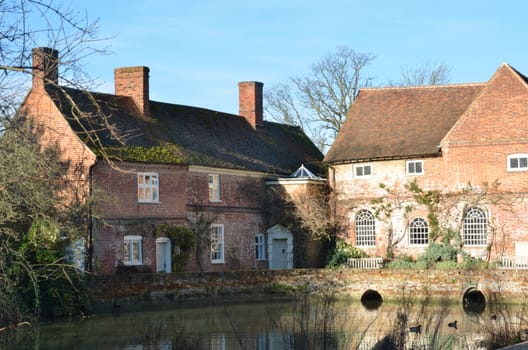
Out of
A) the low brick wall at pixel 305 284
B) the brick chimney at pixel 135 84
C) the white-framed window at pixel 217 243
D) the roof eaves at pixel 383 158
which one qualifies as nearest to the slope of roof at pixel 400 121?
the roof eaves at pixel 383 158

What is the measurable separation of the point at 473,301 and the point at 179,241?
12.2 metres

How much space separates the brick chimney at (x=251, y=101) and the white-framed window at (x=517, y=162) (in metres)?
14.5

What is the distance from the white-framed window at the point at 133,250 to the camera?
111 ft

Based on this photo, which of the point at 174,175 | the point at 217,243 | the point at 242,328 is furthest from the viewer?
the point at 217,243

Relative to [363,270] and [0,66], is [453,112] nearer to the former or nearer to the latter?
[363,270]

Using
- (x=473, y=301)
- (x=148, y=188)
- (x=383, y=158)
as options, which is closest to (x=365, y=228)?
(x=383, y=158)

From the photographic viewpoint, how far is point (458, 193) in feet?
120

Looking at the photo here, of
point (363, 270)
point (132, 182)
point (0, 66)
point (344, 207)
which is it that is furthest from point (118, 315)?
point (0, 66)

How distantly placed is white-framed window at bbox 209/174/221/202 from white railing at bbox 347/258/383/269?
21.7 ft

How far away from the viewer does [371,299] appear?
34.0 m

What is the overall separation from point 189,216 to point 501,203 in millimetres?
13217

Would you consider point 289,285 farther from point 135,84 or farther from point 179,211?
point 135,84

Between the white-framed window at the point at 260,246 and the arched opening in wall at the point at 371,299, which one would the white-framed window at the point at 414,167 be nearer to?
the arched opening in wall at the point at 371,299

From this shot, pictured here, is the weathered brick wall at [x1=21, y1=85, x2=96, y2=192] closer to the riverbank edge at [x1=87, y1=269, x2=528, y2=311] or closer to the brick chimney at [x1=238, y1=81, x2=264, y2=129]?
the riverbank edge at [x1=87, y1=269, x2=528, y2=311]
